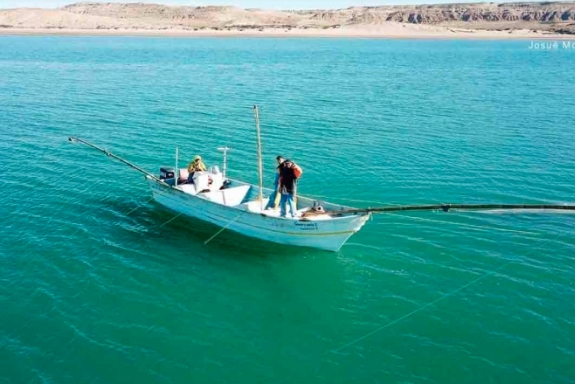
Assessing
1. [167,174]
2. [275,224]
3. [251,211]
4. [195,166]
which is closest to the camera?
[275,224]

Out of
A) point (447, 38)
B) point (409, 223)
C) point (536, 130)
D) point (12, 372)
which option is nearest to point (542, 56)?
point (447, 38)

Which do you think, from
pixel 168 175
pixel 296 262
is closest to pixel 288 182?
pixel 296 262

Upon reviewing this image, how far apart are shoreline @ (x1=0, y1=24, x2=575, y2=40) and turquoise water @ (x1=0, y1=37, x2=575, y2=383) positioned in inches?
4695

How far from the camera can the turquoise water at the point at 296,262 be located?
51.8 feet

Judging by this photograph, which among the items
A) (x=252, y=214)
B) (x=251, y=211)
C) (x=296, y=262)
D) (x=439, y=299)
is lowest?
(x=439, y=299)

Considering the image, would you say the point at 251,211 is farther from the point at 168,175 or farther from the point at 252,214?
the point at 168,175

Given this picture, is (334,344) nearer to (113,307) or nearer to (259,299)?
(259,299)

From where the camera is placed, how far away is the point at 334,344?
16.5m

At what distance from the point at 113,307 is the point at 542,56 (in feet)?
345

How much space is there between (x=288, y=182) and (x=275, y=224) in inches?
70.7

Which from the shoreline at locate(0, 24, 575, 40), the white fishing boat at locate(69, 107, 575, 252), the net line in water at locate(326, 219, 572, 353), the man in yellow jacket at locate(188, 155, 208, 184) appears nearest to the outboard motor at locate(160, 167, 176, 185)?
the white fishing boat at locate(69, 107, 575, 252)

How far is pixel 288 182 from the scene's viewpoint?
21609 mm

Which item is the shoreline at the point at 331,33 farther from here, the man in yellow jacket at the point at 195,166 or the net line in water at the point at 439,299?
the net line in water at the point at 439,299

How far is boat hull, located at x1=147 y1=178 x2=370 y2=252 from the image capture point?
20.9 m
